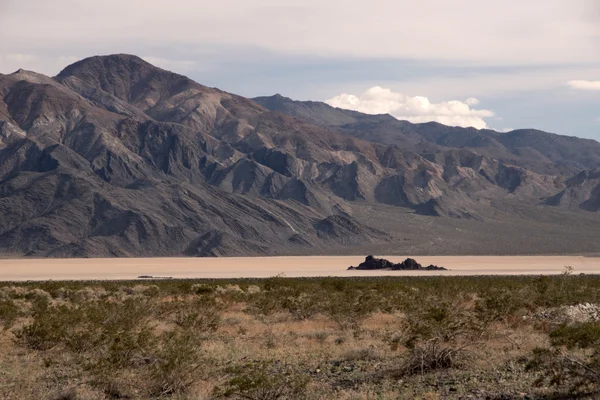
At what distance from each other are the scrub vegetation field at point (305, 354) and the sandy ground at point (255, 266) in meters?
58.6

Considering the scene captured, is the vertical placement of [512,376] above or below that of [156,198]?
below

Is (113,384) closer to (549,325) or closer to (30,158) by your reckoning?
(549,325)

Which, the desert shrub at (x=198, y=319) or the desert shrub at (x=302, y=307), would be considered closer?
the desert shrub at (x=198, y=319)

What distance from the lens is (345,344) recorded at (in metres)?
24.3

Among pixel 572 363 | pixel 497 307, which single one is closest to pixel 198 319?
pixel 497 307

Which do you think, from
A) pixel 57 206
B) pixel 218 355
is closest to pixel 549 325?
pixel 218 355

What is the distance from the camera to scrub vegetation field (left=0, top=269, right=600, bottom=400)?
55.0ft

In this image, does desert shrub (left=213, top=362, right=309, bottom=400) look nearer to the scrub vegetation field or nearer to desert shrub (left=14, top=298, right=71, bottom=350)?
the scrub vegetation field

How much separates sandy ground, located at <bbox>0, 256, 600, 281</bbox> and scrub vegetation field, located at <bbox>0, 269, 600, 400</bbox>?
58.6m

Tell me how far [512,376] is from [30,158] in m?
176

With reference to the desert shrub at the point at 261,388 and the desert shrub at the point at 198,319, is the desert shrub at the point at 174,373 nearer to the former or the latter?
the desert shrub at the point at 261,388

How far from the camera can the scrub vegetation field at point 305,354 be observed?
55.0ft

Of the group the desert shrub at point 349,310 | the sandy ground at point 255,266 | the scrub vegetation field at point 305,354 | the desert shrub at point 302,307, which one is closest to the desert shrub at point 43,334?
the scrub vegetation field at point 305,354

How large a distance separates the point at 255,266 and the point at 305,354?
88.0m
